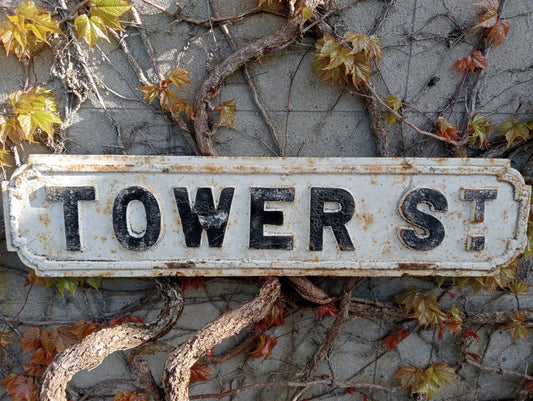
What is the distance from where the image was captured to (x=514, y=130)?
219 cm

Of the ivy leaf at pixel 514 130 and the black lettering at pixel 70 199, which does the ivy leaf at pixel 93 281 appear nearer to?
the black lettering at pixel 70 199

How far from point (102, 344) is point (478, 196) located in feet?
6.80

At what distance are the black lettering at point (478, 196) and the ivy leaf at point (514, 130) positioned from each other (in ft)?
1.45

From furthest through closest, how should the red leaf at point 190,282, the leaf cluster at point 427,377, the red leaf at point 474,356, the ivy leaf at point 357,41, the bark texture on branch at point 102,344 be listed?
the red leaf at point 474,356 < the leaf cluster at point 427,377 < the red leaf at point 190,282 < the ivy leaf at point 357,41 < the bark texture on branch at point 102,344

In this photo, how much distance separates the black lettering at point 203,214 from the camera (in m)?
1.94

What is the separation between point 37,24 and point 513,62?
8.88 ft

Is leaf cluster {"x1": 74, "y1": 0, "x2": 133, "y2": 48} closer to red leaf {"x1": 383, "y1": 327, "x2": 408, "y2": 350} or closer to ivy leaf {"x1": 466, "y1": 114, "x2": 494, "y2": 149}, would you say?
ivy leaf {"x1": 466, "y1": 114, "x2": 494, "y2": 149}

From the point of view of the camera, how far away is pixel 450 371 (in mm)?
2422

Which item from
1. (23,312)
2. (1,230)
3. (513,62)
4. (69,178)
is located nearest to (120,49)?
(69,178)

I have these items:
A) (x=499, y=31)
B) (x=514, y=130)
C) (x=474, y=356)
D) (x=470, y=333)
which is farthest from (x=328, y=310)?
(x=499, y=31)

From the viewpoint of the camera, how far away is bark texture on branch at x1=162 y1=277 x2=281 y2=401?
184cm

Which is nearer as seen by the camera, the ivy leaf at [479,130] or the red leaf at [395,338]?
the ivy leaf at [479,130]

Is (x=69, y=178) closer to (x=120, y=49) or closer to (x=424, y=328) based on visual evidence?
(x=120, y=49)

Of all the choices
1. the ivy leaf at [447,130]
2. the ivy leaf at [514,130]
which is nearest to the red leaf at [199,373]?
the ivy leaf at [447,130]
